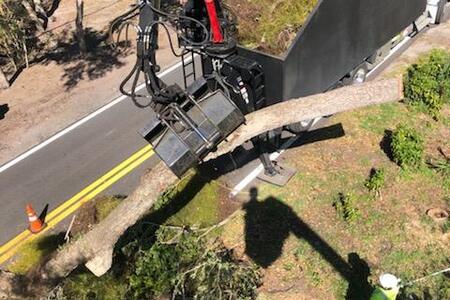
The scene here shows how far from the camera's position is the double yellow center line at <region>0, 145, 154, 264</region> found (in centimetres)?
951

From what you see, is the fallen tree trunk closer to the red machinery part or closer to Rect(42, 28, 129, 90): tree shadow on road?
the red machinery part

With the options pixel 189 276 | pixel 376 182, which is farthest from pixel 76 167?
pixel 376 182

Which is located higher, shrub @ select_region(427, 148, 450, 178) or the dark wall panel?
the dark wall panel

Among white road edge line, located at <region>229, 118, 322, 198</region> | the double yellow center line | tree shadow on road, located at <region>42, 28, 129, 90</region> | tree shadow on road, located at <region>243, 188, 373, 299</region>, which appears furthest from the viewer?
tree shadow on road, located at <region>42, 28, 129, 90</region>

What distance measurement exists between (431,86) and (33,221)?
9135mm

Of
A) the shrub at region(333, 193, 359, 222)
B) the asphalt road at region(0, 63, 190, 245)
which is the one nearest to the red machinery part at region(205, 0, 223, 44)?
the shrub at region(333, 193, 359, 222)

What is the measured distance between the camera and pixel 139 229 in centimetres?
877

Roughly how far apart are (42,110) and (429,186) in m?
10.0

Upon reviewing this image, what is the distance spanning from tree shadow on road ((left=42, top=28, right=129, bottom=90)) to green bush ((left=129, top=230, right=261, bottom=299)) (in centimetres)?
830

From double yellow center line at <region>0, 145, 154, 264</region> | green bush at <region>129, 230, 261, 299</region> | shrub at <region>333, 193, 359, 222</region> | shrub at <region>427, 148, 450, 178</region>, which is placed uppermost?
green bush at <region>129, 230, 261, 299</region>

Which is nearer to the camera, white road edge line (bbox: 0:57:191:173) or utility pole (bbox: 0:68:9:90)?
white road edge line (bbox: 0:57:191:173)

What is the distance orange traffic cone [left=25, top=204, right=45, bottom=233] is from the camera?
376 inches

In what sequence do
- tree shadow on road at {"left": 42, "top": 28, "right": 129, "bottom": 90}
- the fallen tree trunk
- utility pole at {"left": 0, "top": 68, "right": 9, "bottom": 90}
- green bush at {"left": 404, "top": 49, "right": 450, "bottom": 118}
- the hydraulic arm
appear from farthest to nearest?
tree shadow on road at {"left": 42, "top": 28, "right": 129, "bottom": 90}
utility pole at {"left": 0, "top": 68, "right": 9, "bottom": 90}
green bush at {"left": 404, "top": 49, "right": 450, "bottom": 118}
the fallen tree trunk
the hydraulic arm

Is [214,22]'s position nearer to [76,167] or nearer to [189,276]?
[189,276]
